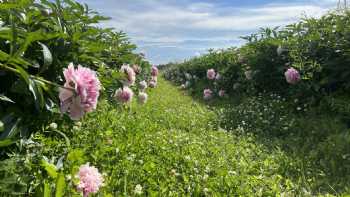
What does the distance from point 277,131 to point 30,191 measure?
439 centimetres

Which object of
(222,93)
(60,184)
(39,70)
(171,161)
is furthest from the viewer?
(222,93)

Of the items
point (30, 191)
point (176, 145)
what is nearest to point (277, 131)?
point (176, 145)

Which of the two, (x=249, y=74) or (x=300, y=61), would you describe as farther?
(x=249, y=74)

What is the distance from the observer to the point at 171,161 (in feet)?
13.0

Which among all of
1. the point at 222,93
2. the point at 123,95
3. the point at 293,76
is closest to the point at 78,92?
the point at 123,95

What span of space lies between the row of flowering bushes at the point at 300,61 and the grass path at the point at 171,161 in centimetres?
191

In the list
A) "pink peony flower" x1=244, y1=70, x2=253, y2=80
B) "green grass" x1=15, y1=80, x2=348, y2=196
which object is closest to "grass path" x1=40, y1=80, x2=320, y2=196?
"green grass" x1=15, y1=80, x2=348, y2=196

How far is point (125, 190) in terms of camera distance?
10.0 feet

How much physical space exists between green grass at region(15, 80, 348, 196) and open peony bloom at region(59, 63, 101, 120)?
0.48m

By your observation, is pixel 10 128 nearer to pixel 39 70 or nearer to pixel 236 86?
pixel 39 70

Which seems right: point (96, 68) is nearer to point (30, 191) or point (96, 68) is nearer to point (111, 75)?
point (111, 75)

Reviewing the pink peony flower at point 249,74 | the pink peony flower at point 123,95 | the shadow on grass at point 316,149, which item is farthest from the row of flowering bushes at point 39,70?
the pink peony flower at point 249,74

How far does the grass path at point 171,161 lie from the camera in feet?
11.1

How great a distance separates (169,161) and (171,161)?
2cm
